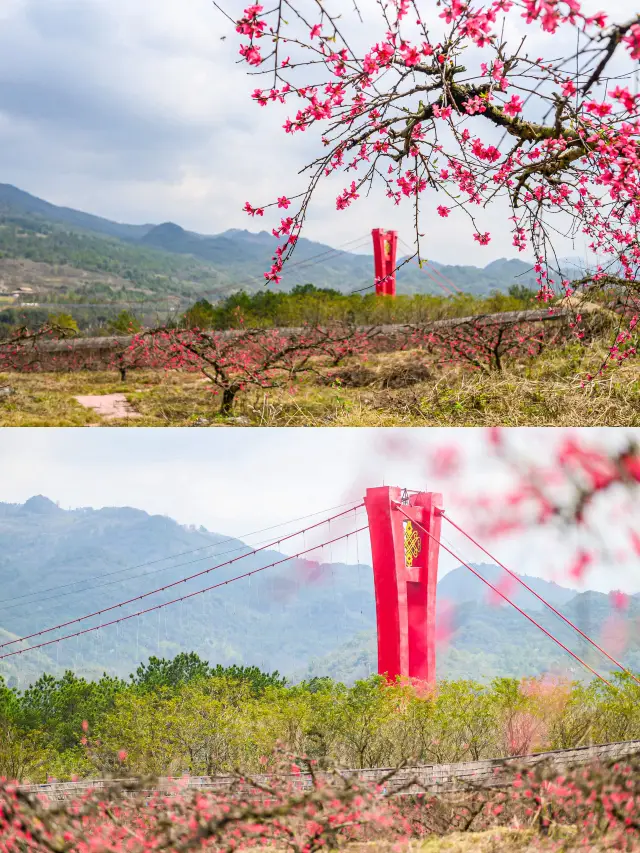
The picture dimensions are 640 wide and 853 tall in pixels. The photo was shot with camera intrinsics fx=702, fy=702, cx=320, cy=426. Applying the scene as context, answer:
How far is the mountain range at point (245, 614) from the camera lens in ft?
7.38

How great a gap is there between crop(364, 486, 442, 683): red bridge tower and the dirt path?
1674mm

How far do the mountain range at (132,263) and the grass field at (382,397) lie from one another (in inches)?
19.8

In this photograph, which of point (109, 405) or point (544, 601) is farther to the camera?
point (109, 405)

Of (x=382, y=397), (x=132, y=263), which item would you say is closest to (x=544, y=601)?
(x=382, y=397)

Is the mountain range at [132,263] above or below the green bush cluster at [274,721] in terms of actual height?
above

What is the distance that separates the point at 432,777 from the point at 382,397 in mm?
1800

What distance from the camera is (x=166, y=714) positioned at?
223 cm

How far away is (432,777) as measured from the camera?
6.70ft

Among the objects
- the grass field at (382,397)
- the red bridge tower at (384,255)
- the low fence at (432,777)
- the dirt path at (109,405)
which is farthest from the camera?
the red bridge tower at (384,255)

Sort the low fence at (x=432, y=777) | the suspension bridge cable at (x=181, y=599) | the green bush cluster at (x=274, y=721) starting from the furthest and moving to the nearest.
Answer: the suspension bridge cable at (x=181, y=599), the green bush cluster at (x=274, y=721), the low fence at (x=432, y=777)

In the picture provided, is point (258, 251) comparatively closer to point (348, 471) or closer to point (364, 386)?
point (364, 386)

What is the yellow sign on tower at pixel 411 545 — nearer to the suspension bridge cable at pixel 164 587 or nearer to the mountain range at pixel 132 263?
the suspension bridge cable at pixel 164 587

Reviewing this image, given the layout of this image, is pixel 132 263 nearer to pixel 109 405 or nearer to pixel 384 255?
pixel 109 405

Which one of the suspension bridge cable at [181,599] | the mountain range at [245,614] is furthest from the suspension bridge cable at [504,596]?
the suspension bridge cable at [181,599]
